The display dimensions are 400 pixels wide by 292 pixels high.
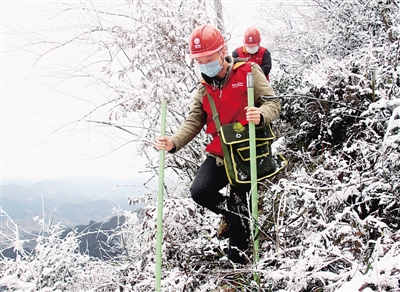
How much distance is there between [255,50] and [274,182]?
2.29 metres

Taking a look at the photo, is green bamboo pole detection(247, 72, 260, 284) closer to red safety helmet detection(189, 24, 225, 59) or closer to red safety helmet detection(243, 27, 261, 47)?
red safety helmet detection(189, 24, 225, 59)

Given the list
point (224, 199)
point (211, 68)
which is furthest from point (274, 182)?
point (211, 68)

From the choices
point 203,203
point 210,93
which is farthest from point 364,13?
point 203,203

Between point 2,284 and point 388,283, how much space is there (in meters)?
3.55

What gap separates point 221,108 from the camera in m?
2.79

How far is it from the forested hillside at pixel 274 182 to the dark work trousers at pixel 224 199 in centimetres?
16

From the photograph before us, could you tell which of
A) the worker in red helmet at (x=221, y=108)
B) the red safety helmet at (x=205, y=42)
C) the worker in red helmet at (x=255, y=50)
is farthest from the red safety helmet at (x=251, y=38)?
the red safety helmet at (x=205, y=42)

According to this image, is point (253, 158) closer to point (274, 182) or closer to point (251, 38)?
point (274, 182)

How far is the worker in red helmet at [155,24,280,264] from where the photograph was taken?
105 inches

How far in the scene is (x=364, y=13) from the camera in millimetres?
6562

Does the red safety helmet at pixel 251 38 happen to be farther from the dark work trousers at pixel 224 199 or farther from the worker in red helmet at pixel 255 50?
the dark work trousers at pixel 224 199

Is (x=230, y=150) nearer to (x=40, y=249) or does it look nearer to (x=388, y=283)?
(x=388, y=283)

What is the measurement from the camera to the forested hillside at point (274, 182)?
2.31 metres

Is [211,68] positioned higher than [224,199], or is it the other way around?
[211,68]
